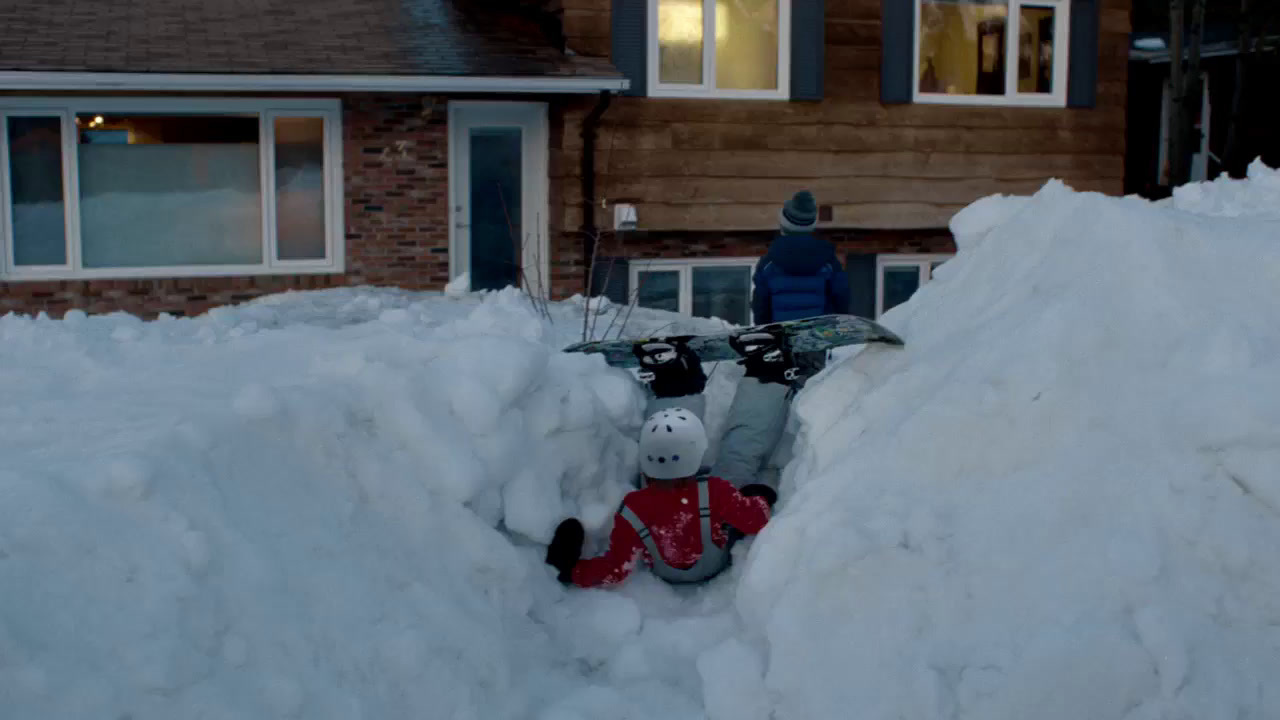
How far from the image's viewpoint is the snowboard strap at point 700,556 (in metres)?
5.38

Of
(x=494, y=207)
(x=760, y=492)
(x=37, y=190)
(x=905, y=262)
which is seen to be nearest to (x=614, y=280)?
(x=494, y=207)

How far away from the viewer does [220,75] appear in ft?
36.0

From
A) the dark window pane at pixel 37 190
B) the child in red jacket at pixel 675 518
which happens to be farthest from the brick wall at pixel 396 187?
the child in red jacket at pixel 675 518

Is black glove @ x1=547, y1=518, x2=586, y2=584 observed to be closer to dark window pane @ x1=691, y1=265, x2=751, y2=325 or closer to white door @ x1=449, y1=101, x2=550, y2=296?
white door @ x1=449, y1=101, x2=550, y2=296

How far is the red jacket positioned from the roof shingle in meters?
6.86

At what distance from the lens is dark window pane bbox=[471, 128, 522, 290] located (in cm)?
1274

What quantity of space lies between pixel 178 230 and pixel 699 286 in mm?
4779

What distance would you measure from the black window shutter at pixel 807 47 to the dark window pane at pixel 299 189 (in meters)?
4.40

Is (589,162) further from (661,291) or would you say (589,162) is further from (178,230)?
(178,230)

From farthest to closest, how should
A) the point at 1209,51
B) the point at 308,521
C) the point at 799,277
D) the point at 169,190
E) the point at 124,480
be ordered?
1. the point at 1209,51
2. the point at 169,190
3. the point at 799,277
4. the point at 308,521
5. the point at 124,480

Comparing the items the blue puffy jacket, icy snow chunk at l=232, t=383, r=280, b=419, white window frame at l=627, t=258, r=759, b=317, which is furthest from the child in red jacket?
white window frame at l=627, t=258, r=759, b=317

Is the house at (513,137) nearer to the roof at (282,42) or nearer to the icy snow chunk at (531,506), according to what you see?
the roof at (282,42)

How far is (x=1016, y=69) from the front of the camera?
1377 cm

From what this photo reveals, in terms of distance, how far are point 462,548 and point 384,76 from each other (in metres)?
7.41
